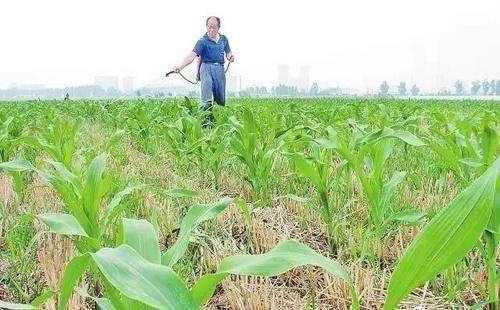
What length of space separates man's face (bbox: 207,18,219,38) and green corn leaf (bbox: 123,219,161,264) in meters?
5.97

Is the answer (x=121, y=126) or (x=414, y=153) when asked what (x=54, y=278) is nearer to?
(x=414, y=153)

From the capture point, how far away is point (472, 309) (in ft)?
4.29

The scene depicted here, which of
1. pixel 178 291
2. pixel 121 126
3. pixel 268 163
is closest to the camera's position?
pixel 178 291

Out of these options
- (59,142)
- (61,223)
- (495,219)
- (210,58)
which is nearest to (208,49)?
(210,58)

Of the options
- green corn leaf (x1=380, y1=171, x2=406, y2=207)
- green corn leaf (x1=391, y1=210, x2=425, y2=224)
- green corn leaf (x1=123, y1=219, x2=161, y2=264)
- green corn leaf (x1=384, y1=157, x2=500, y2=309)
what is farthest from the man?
green corn leaf (x1=384, y1=157, x2=500, y2=309)

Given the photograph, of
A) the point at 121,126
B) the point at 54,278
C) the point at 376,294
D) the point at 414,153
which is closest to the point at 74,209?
the point at 54,278

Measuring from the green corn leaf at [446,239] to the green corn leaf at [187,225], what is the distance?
46cm

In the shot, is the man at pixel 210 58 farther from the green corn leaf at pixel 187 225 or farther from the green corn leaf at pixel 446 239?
the green corn leaf at pixel 446 239

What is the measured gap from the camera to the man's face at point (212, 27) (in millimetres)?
6832

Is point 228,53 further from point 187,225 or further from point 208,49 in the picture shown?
point 187,225

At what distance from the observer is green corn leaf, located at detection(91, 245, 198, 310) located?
2.58 feet

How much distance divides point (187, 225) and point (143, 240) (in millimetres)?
184

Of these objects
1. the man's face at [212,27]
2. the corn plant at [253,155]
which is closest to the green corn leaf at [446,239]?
the corn plant at [253,155]

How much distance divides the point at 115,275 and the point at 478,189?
21.6 inches
